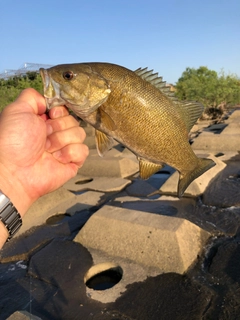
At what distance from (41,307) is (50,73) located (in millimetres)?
3289

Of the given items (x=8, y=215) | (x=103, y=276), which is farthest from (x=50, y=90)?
(x=103, y=276)

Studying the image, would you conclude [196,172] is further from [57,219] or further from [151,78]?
[57,219]

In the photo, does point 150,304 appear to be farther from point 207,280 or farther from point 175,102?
point 175,102

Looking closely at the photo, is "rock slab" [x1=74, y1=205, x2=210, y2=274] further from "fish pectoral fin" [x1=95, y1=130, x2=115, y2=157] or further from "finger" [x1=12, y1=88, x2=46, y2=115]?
"finger" [x1=12, y1=88, x2=46, y2=115]

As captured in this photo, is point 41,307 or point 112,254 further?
point 112,254

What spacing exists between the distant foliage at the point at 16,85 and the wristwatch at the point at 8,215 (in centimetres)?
1279

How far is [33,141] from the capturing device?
269 centimetres

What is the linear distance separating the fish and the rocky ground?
2107 millimetres

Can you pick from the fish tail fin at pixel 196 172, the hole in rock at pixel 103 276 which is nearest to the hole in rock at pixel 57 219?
the hole in rock at pixel 103 276

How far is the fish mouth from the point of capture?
231cm

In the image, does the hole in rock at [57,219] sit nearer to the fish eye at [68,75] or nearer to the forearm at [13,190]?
the forearm at [13,190]

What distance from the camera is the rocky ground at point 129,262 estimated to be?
12.5 feet

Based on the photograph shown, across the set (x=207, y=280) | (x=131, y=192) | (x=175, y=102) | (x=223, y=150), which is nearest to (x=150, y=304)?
(x=207, y=280)

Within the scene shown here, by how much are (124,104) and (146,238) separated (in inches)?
111
